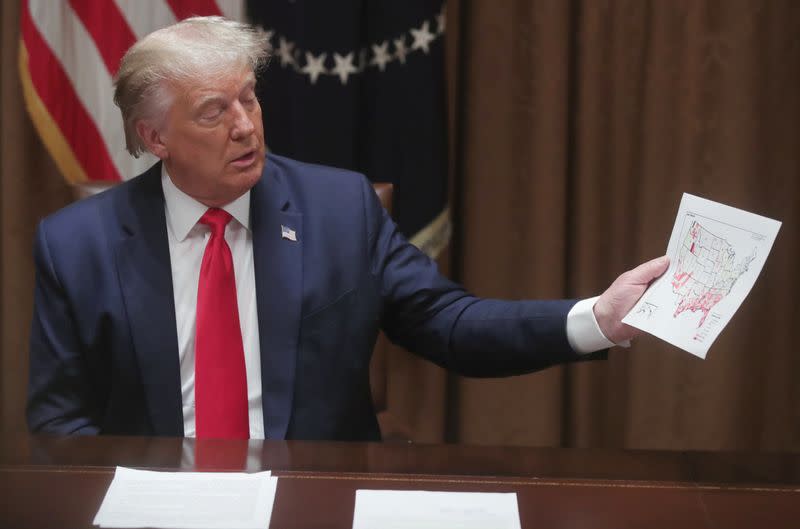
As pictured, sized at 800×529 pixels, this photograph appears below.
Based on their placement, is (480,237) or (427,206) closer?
(427,206)

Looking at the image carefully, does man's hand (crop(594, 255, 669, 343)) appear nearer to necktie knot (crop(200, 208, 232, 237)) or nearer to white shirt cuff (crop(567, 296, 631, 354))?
white shirt cuff (crop(567, 296, 631, 354))

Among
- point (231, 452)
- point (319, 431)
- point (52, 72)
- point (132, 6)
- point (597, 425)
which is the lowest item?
point (597, 425)

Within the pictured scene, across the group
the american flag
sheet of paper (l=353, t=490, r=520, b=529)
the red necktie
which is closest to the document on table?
sheet of paper (l=353, t=490, r=520, b=529)

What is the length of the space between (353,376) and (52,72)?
5.32 feet

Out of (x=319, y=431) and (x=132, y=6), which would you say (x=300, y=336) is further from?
(x=132, y=6)

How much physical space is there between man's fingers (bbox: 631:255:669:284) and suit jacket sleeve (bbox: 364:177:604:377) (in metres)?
0.20

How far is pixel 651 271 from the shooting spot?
1.98 m

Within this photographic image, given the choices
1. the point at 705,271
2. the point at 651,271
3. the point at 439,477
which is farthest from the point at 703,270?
the point at 439,477

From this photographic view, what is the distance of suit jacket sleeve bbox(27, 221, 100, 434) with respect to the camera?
2211 millimetres

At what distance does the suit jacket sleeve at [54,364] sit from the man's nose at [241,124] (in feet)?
1.66

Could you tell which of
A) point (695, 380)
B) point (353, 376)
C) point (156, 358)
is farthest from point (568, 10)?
point (156, 358)

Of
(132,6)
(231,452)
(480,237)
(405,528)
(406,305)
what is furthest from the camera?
(480,237)

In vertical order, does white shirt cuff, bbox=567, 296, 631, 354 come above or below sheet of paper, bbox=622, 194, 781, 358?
below

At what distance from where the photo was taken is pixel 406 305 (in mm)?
2406
